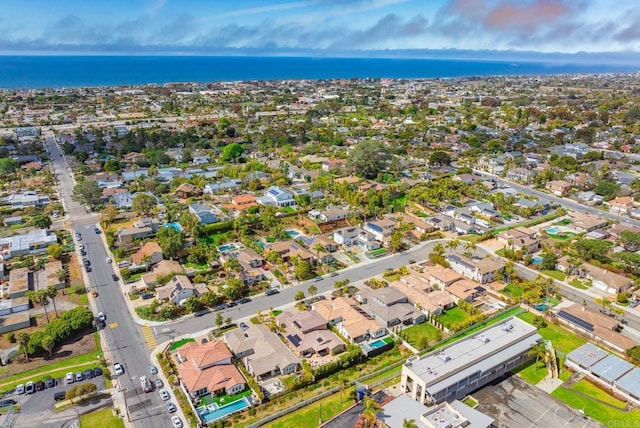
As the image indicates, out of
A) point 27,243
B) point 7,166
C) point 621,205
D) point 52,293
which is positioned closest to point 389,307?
point 52,293

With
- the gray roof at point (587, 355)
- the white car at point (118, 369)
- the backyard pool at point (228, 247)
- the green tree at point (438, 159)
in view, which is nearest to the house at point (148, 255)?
the backyard pool at point (228, 247)

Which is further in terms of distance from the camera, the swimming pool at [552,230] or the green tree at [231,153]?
the green tree at [231,153]

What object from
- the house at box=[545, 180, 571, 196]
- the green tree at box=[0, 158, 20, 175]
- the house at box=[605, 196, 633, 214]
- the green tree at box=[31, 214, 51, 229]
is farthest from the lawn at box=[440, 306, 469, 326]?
the green tree at box=[0, 158, 20, 175]

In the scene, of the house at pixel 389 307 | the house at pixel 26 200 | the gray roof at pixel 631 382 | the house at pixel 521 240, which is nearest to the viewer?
the gray roof at pixel 631 382

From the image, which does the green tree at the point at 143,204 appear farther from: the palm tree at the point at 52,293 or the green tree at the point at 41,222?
the palm tree at the point at 52,293

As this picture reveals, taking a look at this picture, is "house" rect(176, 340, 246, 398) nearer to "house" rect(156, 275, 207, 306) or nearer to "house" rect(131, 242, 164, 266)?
"house" rect(156, 275, 207, 306)

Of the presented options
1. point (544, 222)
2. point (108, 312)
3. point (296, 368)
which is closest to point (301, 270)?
point (296, 368)
